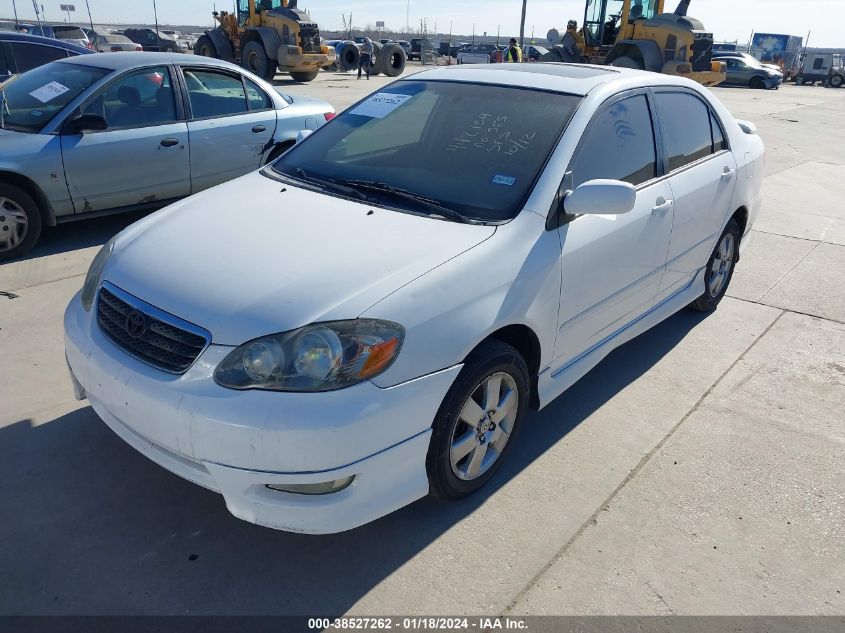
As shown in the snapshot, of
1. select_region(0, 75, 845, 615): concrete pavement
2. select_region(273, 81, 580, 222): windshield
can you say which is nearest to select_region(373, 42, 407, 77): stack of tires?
select_region(273, 81, 580, 222): windshield

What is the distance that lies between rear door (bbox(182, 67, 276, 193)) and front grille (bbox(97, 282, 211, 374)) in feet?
12.4

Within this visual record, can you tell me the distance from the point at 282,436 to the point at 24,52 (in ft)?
29.0

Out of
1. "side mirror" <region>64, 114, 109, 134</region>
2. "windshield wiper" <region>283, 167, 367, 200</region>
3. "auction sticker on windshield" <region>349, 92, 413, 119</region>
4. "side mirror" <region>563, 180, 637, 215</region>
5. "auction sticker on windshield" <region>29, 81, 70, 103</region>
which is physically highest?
"auction sticker on windshield" <region>349, 92, 413, 119</region>

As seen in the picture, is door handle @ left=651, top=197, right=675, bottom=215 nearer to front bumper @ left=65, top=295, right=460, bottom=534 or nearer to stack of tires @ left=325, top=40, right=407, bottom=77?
front bumper @ left=65, top=295, right=460, bottom=534

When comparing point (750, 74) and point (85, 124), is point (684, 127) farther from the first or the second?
point (750, 74)

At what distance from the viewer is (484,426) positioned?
9.46ft

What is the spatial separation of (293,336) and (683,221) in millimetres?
2623

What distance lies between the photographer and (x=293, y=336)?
7.62 ft

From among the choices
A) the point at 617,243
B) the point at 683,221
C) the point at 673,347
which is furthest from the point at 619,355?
the point at 617,243

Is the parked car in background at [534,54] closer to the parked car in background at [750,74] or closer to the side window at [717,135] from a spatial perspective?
the parked car in background at [750,74]

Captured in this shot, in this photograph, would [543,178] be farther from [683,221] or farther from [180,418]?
[180,418]

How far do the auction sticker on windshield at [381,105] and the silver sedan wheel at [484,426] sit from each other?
1.77 m

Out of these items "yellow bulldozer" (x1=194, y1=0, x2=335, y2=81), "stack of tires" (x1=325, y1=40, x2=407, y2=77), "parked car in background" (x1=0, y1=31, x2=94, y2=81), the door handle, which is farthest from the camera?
"stack of tires" (x1=325, y1=40, x2=407, y2=77)

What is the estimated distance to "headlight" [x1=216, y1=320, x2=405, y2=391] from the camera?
2305 millimetres
